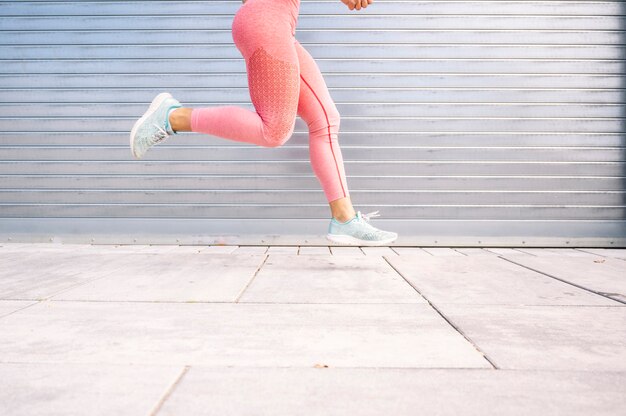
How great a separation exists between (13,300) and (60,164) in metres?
2.41

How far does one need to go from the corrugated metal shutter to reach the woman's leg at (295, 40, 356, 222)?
1.34 m

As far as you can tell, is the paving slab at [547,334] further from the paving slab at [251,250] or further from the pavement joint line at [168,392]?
the paving slab at [251,250]

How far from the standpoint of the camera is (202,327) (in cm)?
133

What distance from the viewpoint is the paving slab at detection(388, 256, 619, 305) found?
1.72 m

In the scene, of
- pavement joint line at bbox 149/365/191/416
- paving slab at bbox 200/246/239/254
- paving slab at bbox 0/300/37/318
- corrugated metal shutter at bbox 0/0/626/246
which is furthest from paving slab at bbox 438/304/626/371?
corrugated metal shutter at bbox 0/0/626/246

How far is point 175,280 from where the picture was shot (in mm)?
2078

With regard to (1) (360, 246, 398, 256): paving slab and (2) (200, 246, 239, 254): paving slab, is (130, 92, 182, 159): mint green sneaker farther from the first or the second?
(1) (360, 246, 398, 256): paving slab

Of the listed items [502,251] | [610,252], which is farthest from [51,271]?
[610,252]

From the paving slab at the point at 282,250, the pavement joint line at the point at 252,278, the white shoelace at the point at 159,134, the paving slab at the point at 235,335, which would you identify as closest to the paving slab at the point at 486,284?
the paving slab at the point at 235,335

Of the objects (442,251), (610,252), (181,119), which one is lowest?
(610,252)

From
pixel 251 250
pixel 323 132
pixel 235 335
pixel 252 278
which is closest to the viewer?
pixel 235 335

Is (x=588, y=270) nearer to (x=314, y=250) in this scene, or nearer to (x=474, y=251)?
(x=474, y=251)

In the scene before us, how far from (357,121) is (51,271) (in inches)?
93.7

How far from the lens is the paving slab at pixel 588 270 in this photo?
1.97m
